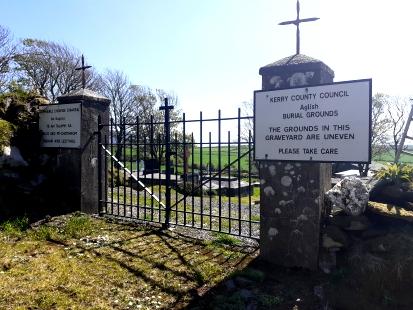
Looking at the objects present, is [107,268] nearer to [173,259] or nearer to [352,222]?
[173,259]

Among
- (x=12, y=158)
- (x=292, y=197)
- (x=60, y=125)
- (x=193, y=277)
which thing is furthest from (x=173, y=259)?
(x=12, y=158)

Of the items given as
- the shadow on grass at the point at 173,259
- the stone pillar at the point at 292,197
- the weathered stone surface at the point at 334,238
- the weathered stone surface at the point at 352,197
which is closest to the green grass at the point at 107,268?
the shadow on grass at the point at 173,259

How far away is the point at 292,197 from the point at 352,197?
70 centimetres

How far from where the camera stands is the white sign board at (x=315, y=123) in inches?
163

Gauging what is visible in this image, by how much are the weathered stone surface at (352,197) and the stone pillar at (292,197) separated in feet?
0.70

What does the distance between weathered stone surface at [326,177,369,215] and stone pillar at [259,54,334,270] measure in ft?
0.70

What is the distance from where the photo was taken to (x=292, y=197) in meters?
4.60

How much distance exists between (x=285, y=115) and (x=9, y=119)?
5.69m

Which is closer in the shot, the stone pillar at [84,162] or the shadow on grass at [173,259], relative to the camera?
the shadow on grass at [173,259]

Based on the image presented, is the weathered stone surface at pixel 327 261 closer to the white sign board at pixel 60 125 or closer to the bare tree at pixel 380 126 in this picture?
the white sign board at pixel 60 125

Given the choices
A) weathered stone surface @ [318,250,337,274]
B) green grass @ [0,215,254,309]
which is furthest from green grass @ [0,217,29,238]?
weathered stone surface @ [318,250,337,274]

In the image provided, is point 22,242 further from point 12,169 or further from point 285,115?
point 285,115

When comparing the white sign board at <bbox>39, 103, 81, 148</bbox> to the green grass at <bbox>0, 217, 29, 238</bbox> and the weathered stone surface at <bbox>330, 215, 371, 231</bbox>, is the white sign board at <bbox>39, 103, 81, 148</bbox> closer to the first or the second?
the green grass at <bbox>0, 217, 29, 238</bbox>

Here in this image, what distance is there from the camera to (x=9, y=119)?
7379mm
